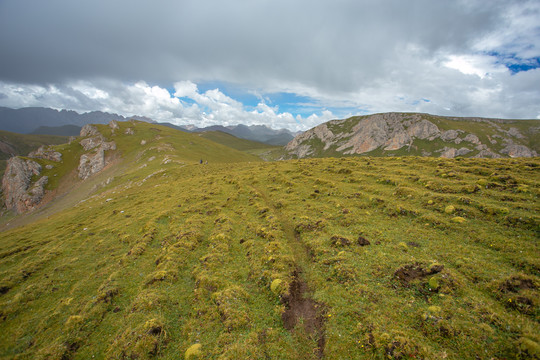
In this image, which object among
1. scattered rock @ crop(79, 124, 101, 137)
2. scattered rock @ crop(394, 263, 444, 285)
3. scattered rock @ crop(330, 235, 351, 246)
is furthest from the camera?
scattered rock @ crop(79, 124, 101, 137)

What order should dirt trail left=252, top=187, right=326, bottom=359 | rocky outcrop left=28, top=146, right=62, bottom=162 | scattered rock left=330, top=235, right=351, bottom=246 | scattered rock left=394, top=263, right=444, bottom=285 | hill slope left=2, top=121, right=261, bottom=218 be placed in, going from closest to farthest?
dirt trail left=252, top=187, right=326, bottom=359, scattered rock left=394, top=263, right=444, bottom=285, scattered rock left=330, top=235, right=351, bottom=246, hill slope left=2, top=121, right=261, bottom=218, rocky outcrop left=28, top=146, right=62, bottom=162

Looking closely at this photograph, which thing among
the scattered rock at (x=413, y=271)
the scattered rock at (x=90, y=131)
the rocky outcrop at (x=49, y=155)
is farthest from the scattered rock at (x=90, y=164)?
the scattered rock at (x=413, y=271)

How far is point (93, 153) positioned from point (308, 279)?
153974 millimetres

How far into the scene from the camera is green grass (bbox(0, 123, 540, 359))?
1061 centimetres

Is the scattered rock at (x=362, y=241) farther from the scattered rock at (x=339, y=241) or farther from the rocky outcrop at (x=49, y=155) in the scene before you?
the rocky outcrop at (x=49, y=155)

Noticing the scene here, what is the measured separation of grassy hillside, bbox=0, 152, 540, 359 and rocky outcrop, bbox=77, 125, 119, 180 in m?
105

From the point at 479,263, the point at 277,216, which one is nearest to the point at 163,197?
the point at 277,216

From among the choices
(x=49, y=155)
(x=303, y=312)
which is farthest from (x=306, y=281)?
(x=49, y=155)

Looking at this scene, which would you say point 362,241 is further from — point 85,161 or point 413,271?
point 85,161

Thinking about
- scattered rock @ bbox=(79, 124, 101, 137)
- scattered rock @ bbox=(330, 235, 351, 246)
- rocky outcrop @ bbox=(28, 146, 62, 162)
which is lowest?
scattered rock @ bbox=(330, 235, 351, 246)

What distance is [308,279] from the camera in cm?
1587

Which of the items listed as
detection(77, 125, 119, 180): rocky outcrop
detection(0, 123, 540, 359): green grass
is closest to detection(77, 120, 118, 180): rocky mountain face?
detection(77, 125, 119, 180): rocky outcrop

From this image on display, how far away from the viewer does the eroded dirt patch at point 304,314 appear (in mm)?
11886

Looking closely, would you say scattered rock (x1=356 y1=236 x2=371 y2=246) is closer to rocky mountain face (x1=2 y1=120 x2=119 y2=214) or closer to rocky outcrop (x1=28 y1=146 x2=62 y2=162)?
rocky mountain face (x1=2 y1=120 x2=119 y2=214)
